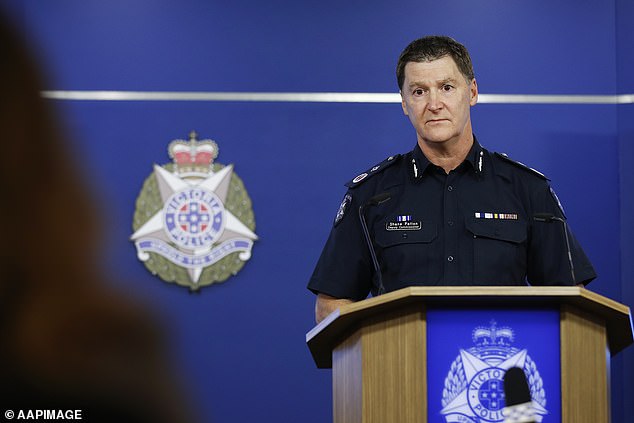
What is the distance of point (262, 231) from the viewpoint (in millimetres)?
4258

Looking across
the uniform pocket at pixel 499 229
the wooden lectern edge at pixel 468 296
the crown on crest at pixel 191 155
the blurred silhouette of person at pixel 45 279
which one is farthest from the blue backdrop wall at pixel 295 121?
the blurred silhouette of person at pixel 45 279

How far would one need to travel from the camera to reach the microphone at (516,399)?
76cm

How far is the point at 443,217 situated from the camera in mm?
2537

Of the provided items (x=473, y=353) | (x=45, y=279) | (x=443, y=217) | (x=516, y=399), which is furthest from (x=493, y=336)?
(x=45, y=279)

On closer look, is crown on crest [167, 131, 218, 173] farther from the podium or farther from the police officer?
the podium

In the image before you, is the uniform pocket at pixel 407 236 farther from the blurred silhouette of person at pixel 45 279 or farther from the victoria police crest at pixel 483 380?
the blurred silhouette of person at pixel 45 279

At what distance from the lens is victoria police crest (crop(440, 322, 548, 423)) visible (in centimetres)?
158

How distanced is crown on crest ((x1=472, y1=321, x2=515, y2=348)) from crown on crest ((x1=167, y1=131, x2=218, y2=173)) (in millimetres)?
2782

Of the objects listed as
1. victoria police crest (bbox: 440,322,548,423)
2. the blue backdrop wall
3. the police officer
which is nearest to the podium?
victoria police crest (bbox: 440,322,548,423)

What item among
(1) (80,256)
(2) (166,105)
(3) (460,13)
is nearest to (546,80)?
(3) (460,13)

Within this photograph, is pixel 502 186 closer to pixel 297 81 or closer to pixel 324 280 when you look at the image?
pixel 324 280

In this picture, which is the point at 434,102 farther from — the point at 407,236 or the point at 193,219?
the point at 193,219

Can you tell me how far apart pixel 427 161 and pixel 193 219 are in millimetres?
1844

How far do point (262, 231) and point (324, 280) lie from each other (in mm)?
1746
